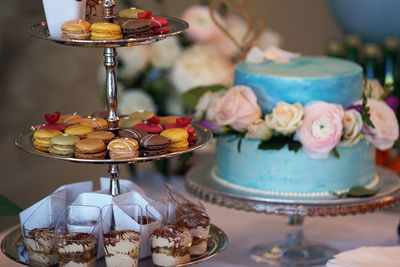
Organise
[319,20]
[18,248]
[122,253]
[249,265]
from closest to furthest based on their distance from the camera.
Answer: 1. [122,253]
2. [18,248]
3. [249,265]
4. [319,20]

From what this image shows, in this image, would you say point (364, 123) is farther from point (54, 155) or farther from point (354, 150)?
point (54, 155)

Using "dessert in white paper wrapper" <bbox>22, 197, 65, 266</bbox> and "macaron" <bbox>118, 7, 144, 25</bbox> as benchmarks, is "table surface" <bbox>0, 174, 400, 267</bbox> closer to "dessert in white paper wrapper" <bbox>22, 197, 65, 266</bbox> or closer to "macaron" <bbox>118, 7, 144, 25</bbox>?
"dessert in white paper wrapper" <bbox>22, 197, 65, 266</bbox>

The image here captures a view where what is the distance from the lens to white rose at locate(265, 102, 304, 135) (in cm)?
155

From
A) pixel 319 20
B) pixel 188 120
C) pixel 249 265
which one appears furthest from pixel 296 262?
pixel 319 20

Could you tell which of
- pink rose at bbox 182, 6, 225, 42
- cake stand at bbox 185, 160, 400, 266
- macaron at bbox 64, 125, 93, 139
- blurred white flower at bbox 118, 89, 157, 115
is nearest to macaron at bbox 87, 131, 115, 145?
macaron at bbox 64, 125, 93, 139

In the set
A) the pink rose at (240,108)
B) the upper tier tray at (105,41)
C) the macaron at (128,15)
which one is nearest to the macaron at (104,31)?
the upper tier tray at (105,41)

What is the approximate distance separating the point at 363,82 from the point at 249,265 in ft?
1.90

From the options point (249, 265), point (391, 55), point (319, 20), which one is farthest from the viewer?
point (319, 20)

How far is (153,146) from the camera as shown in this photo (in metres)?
1.20

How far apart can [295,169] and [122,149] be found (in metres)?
0.57

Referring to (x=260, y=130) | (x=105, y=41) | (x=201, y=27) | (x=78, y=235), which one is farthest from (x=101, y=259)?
(x=201, y=27)

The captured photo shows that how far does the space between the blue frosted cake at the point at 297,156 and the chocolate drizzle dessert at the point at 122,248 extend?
0.51 m

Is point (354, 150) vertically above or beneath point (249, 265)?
above

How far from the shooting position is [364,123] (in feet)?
5.32
